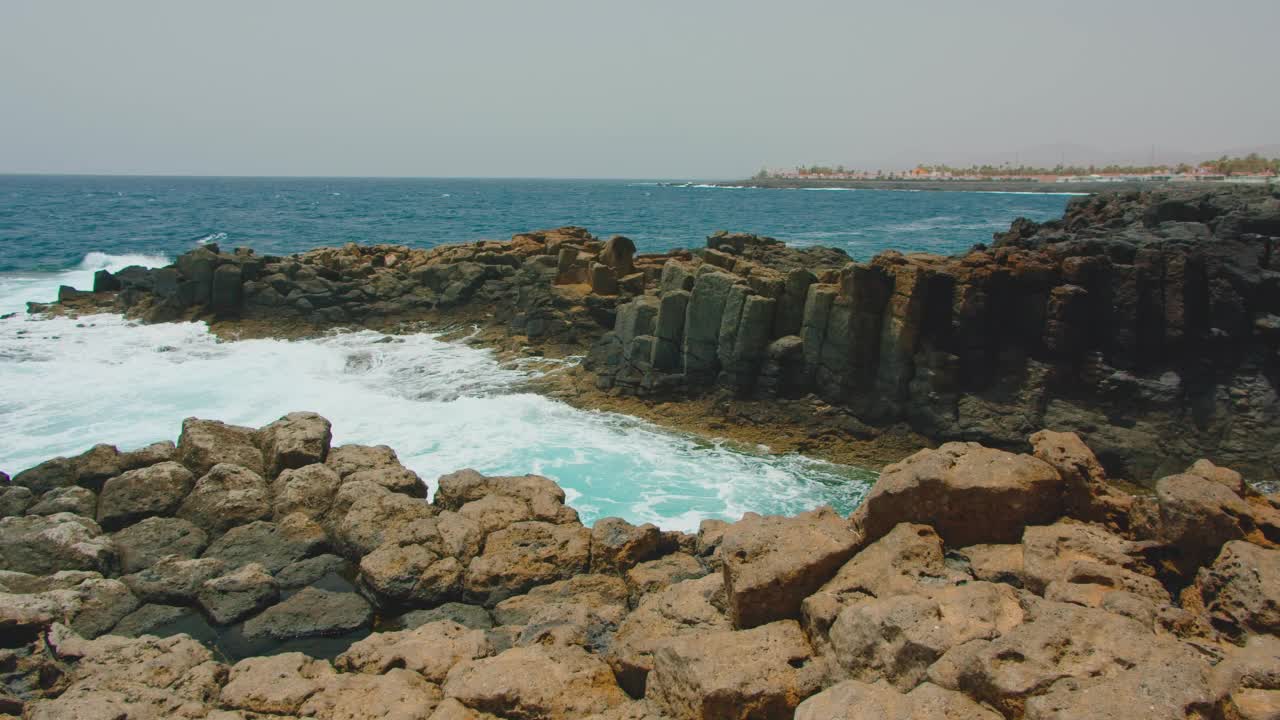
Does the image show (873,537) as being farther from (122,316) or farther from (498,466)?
(122,316)

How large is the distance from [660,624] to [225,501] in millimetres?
6831

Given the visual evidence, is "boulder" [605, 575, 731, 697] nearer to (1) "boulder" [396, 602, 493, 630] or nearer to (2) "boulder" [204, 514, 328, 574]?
(1) "boulder" [396, 602, 493, 630]

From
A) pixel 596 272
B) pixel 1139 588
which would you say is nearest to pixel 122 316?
pixel 596 272

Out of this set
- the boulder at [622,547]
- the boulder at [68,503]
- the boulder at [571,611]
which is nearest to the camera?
the boulder at [571,611]

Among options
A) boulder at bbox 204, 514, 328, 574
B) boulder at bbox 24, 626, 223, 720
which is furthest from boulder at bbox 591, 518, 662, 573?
boulder at bbox 24, 626, 223, 720

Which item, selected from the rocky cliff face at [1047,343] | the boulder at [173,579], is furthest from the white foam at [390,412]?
the boulder at [173,579]

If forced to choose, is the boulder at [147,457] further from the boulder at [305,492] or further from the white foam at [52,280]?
the white foam at [52,280]

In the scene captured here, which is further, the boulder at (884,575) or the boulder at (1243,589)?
the boulder at (884,575)

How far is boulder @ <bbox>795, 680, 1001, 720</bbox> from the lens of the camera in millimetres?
4570

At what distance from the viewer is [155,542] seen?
395 inches

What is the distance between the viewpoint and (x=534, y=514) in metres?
10.4

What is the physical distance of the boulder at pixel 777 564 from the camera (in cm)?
662

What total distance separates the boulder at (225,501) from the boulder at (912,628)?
826cm

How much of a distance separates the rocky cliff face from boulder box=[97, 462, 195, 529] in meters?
10.2
